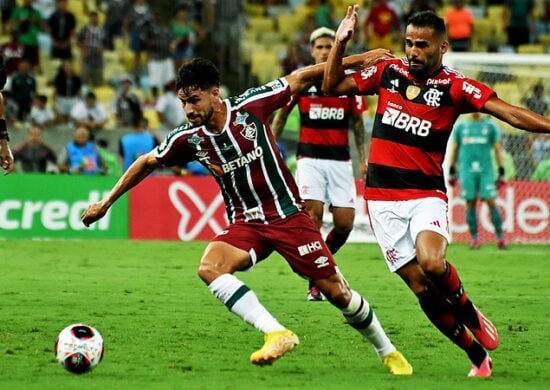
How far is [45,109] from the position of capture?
21781mm

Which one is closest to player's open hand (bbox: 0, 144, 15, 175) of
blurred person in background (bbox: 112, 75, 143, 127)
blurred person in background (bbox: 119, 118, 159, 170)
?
blurred person in background (bbox: 119, 118, 159, 170)

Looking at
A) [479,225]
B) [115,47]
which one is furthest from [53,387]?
[115,47]

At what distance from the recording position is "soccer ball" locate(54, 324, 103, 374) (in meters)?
7.49

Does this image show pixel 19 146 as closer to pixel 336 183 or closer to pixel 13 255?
pixel 13 255

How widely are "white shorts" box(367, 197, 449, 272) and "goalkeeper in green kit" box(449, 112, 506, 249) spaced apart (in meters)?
10.1

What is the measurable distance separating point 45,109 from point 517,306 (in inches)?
476

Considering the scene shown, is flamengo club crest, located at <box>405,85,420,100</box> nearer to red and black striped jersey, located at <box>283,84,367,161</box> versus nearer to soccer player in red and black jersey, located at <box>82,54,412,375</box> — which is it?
soccer player in red and black jersey, located at <box>82,54,412,375</box>

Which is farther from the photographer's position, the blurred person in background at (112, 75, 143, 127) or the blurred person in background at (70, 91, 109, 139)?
the blurred person in background at (112, 75, 143, 127)

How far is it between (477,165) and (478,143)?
341 mm

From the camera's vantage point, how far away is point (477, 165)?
18.4m

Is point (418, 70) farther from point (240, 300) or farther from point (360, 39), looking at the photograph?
point (360, 39)

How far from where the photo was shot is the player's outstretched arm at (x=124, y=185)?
318 inches

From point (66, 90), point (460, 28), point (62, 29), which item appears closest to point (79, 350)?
point (66, 90)

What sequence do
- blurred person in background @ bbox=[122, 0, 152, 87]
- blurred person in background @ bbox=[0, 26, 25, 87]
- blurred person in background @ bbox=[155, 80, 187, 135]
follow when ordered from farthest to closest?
blurred person in background @ bbox=[122, 0, 152, 87]
blurred person in background @ bbox=[155, 80, 187, 135]
blurred person in background @ bbox=[0, 26, 25, 87]
